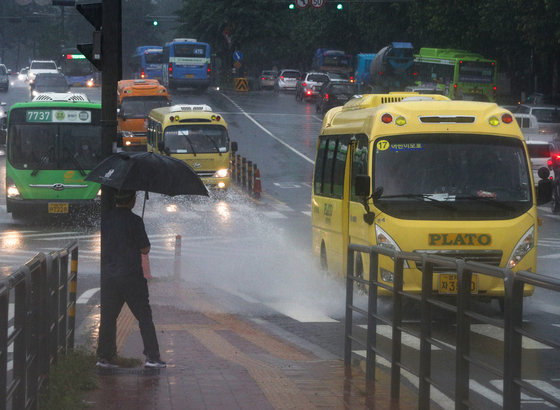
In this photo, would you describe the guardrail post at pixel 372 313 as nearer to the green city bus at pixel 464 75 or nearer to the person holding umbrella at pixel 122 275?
the person holding umbrella at pixel 122 275

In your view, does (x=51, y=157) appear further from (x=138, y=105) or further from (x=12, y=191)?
(x=138, y=105)

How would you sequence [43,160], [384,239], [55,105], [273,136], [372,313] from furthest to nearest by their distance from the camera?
1. [273,136]
2. [55,105]
3. [43,160]
4. [384,239]
5. [372,313]

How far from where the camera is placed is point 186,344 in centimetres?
1104

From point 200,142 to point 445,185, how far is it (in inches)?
867

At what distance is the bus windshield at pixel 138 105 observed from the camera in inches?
1890

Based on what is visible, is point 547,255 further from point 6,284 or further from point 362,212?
point 6,284

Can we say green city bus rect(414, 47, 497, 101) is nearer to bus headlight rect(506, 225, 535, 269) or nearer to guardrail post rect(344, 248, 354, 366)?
bus headlight rect(506, 225, 535, 269)

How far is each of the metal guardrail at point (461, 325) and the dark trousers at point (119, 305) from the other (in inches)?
69.5

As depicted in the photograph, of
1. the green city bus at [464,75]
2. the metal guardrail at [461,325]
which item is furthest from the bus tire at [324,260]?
the green city bus at [464,75]

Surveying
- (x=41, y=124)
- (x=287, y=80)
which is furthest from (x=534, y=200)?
(x=287, y=80)

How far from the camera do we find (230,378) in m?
8.82

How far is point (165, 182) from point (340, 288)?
7.16 metres

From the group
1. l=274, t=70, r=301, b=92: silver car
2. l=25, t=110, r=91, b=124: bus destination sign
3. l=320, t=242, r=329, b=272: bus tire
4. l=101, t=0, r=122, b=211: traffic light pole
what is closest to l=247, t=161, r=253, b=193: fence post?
l=25, t=110, r=91, b=124: bus destination sign

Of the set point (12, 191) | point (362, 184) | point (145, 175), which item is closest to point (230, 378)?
point (145, 175)
